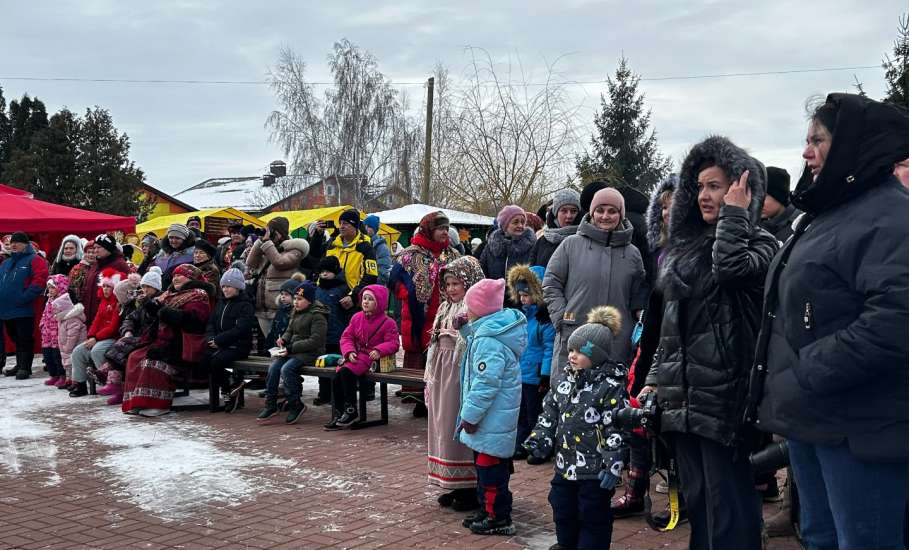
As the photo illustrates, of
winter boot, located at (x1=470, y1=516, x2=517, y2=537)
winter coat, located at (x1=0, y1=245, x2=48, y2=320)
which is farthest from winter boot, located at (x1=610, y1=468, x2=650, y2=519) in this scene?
winter coat, located at (x1=0, y1=245, x2=48, y2=320)

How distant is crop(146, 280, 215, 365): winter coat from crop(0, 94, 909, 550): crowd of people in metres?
0.02

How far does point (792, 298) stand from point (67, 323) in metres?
10.3

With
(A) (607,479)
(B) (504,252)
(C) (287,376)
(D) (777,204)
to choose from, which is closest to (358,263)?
(C) (287,376)

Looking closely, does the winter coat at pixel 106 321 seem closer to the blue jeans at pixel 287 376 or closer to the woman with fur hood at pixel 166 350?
the woman with fur hood at pixel 166 350

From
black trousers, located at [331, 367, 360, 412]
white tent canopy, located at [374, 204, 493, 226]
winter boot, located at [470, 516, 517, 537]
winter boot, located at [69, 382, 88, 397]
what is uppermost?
white tent canopy, located at [374, 204, 493, 226]

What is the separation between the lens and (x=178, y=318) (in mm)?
9391

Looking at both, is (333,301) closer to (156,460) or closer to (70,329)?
(156,460)

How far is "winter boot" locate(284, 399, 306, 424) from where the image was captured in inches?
345

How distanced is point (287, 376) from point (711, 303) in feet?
19.4

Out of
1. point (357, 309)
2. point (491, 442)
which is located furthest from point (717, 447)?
point (357, 309)

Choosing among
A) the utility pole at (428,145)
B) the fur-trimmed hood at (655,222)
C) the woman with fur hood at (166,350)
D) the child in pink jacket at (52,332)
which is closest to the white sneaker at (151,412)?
the woman with fur hood at (166,350)

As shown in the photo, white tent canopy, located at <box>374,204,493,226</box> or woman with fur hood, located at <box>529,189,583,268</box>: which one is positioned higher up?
A: white tent canopy, located at <box>374,204,493,226</box>

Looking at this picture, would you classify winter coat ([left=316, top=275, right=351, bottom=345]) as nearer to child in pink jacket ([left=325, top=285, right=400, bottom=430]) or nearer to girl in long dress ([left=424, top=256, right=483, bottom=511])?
child in pink jacket ([left=325, top=285, right=400, bottom=430])

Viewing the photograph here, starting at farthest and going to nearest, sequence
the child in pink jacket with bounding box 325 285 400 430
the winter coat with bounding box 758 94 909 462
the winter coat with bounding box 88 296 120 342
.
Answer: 1. the winter coat with bounding box 88 296 120 342
2. the child in pink jacket with bounding box 325 285 400 430
3. the winter coat with bounding box 758 94 909 462
